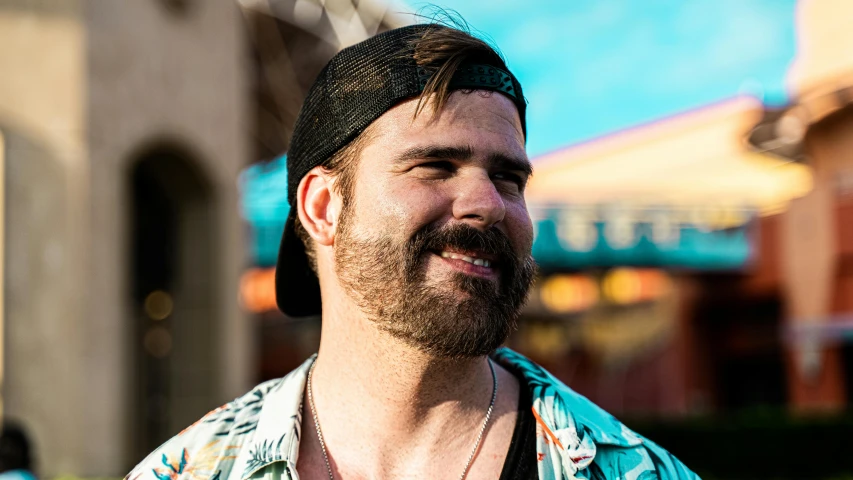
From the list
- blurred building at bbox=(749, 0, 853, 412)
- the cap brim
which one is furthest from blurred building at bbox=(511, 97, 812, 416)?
the cap brim

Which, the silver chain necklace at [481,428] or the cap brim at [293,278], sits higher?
the cap brim at [293,278]

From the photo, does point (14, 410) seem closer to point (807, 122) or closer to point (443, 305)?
point (443, 305)

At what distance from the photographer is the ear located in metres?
2.40

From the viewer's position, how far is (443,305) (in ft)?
6.95

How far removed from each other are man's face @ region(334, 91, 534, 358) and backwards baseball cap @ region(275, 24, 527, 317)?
36mm

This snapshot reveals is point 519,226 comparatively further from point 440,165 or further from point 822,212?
point 822,212

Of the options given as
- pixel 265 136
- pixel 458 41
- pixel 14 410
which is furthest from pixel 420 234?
pixel 265 136

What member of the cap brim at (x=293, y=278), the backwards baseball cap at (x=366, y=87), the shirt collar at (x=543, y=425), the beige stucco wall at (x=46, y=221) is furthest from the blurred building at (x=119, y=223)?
the shirt collar at (x=543, y=425)

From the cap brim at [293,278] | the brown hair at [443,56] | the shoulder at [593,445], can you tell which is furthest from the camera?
the cap brim at [293,278]

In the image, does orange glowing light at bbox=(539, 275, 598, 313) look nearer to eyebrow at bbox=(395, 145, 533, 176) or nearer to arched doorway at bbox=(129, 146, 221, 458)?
arched doorway at bbox=(129, 146, 221, 458)

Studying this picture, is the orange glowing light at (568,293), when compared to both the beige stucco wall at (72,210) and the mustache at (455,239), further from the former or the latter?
the mustache at (455,239)

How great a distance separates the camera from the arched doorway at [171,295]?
37.4ft

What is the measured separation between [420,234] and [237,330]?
10.1m

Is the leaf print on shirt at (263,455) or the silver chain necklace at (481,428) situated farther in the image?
the silver chain necklace at (481,428)
